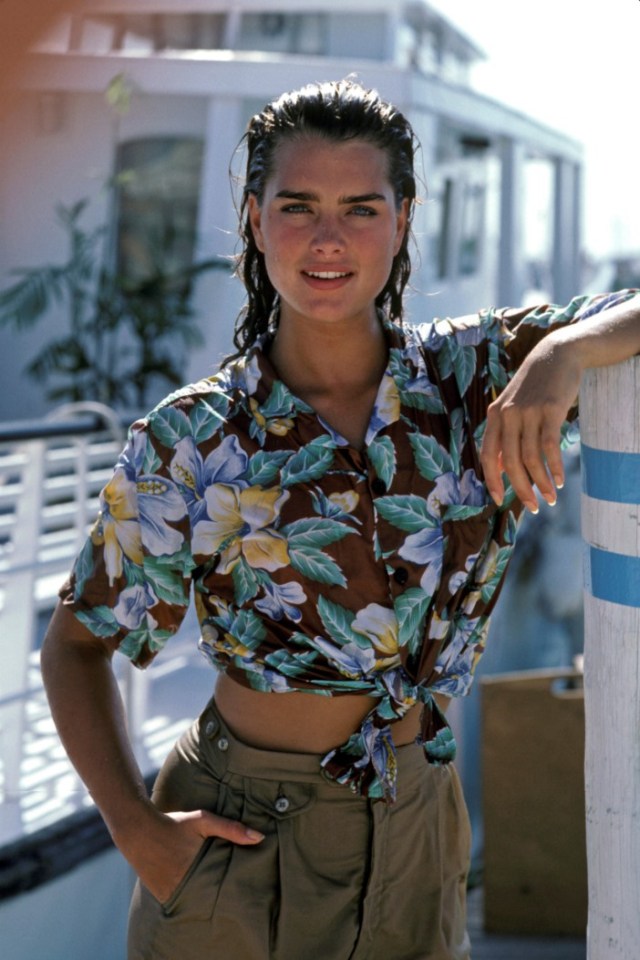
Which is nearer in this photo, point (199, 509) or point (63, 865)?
point (199, 509)

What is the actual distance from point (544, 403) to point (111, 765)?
73 centimetres

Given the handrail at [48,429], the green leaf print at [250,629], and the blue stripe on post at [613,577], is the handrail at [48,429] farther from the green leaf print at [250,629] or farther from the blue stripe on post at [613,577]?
the blue stripe on post at [613,577]

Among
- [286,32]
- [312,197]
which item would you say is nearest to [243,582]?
[312,197]

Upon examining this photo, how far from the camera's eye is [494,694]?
15.0ft

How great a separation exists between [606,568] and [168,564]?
55cm

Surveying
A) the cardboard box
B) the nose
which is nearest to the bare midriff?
the nose

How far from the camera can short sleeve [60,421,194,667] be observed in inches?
66.9

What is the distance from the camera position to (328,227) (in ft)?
5.57

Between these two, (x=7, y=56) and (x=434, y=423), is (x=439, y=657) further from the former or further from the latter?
(x=7, y=56)

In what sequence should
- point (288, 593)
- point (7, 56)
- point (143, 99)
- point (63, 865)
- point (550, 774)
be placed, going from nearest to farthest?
1. point (7, 56)
2. point (288, 593)
3. point (63, 865)
4. point (550, 774)
5. point (143, 99)

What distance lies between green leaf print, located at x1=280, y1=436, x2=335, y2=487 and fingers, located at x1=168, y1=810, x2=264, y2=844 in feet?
1.41

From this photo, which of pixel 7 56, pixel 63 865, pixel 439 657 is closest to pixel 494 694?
pixel 63 865

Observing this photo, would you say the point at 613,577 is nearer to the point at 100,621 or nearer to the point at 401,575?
the point at 401,575

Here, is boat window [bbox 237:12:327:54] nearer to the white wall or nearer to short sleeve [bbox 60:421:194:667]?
the white wall
